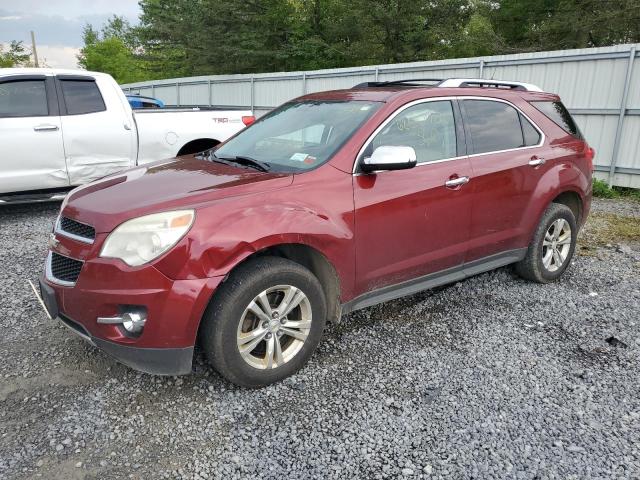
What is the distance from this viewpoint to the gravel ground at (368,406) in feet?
7.95

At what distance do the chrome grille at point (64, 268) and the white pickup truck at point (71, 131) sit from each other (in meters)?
3.89

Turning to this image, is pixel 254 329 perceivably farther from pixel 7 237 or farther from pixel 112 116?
pixel 112 116

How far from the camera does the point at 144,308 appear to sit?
8.48 ft

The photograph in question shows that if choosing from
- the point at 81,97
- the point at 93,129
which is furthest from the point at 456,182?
the point at 81,97

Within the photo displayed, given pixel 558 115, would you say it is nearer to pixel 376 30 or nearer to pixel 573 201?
pixel 573 201

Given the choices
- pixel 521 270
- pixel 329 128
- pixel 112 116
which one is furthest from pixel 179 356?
pixel 112 116

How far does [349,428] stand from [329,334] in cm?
107

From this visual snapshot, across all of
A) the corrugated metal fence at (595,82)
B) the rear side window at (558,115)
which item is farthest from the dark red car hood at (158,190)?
the corrugated metal fence at (595,82)

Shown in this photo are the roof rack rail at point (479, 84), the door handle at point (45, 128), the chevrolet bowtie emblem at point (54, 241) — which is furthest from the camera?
the door handle at point (45, 128)

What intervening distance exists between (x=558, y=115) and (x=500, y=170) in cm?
122

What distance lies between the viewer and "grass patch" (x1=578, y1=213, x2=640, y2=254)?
20.3 ft

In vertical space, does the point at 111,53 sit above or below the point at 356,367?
above

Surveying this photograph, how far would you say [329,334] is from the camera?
3.69 m

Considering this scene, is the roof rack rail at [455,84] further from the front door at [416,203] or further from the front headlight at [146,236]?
the front headlight at [146,236]
